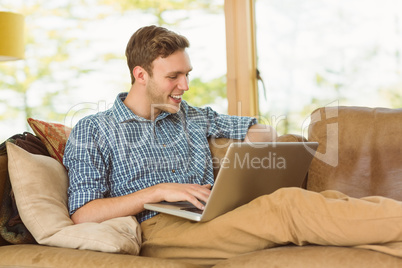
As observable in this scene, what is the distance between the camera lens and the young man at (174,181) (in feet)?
4.88

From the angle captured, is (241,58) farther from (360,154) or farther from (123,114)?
(123,114)

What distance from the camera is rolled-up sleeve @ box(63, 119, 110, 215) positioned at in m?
1.84

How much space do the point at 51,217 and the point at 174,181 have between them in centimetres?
59

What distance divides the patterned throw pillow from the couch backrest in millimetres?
1087

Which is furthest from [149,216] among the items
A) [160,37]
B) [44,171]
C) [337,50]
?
[337,50]

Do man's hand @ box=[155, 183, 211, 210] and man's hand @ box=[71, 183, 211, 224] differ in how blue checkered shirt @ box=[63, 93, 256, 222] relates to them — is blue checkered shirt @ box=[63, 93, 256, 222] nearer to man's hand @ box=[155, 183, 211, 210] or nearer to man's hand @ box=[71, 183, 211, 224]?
man's hand @ box=[71, 183, 211, 224]

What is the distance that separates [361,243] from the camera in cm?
146

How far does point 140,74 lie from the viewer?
2.28m

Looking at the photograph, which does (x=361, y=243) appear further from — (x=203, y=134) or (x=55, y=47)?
(x=55, y=47)

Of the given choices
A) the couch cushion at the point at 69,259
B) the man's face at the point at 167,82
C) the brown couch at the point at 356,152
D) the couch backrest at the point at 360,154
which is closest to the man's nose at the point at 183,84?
the man's face at the point at 167,82

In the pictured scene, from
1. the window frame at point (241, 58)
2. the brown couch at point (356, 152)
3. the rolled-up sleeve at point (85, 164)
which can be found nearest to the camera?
the rolled-up sleeve at point (85, 164)

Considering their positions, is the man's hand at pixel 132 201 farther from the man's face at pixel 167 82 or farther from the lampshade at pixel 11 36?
the lampshade at pixel 11 36

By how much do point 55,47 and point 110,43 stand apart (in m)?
0.46

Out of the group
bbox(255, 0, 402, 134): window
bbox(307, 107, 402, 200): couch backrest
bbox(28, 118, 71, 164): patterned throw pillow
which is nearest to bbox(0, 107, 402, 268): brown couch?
bbox(307, 107, 402, 200): couch backrest
